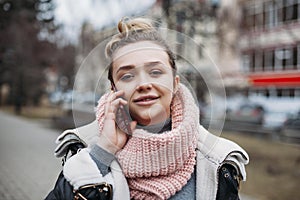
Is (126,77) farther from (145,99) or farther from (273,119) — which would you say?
(273,119)

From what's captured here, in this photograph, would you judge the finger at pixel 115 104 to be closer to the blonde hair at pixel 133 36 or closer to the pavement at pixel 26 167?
the blonde hair at pixel 133 36

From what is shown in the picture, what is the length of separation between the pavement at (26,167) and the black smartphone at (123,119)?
259cm

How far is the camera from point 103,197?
1.23m

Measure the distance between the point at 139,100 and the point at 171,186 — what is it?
275 millimetres

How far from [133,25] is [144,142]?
1.16 ft

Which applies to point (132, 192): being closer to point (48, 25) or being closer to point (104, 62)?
point (104, 62)

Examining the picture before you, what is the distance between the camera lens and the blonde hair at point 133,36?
125 cm

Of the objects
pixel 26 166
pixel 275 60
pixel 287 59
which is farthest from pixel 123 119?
pixel 275 60

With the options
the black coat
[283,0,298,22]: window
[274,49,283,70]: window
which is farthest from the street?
[274,49,283,70]: window

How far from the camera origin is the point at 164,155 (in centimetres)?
123

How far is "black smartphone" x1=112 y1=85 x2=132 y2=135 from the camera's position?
1.25 metres

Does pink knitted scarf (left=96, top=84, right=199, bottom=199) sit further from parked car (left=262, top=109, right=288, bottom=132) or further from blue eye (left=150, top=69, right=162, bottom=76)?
parked car (left=262, top=109, right=288, bottom=132)

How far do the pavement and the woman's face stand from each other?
2.65 m

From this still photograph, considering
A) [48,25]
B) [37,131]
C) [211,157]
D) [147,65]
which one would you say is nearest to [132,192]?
[211,157]
